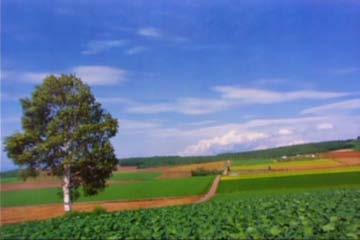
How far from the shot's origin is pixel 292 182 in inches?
1619

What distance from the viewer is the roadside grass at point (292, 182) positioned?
1497 inches

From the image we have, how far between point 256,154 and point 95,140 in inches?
2438

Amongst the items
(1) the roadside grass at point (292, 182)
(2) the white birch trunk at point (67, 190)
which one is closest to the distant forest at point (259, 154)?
(1) the roadside grass at point (292, 182)

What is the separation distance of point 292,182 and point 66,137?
21.7m

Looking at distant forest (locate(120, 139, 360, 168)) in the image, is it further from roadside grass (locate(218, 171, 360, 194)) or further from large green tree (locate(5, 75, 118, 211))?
large green tree (locate(5, 75, 118, 211))

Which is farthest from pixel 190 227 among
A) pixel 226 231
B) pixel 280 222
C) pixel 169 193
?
pixel 169 193

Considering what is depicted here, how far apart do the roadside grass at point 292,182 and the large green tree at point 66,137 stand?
13.9m

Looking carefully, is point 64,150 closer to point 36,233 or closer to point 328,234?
point 36,233

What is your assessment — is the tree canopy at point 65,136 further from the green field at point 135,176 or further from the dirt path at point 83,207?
the green field at point 135,176

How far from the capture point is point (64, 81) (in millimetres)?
25906

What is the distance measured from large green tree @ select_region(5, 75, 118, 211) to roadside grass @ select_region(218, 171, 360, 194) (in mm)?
13942

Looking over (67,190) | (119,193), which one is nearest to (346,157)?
(119,193)

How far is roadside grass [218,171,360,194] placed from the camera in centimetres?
3803

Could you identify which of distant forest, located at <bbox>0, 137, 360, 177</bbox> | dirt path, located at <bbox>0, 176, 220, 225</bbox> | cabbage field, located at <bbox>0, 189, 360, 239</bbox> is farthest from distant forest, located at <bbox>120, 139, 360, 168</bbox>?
cabbage field, located at <bbox>0, 189, 360, 239</bbox>
